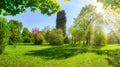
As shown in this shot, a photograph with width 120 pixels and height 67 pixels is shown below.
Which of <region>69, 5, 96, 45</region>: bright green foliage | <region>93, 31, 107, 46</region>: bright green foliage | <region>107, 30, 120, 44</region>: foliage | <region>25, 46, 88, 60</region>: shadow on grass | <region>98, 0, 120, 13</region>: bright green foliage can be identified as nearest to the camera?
<region>98, 0, 120, 13</region>: bright green foliage

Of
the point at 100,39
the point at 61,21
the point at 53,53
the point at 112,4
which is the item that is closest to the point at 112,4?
the point at 112,4

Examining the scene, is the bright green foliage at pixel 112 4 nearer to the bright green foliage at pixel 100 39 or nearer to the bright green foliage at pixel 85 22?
the bright green foliage at pixel 100 39

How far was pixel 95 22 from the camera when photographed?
58.1 meters

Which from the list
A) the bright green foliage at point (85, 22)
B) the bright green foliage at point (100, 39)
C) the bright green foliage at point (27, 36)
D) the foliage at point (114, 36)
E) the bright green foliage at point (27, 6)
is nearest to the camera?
the bright green foliage at point (27, 6)

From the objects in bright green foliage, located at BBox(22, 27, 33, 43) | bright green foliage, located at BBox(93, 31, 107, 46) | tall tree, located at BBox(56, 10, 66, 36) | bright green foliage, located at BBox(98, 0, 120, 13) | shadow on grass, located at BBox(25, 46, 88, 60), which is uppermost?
tall tree, located at BBox(56, 10, 66, 36)

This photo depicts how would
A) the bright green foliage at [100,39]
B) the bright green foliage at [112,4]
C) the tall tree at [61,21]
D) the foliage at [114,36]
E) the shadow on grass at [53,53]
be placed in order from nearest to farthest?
the bright green foliage at [112,4], the shadow on grass at [53,53], the bright green foliage at [100,39], the foliage at [114,36], the tall tree at [61,21]

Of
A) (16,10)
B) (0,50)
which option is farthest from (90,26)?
(16,10)

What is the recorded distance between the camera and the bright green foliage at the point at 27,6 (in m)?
13.3

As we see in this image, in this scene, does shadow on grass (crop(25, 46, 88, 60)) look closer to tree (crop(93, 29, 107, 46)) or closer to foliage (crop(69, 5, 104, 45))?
tree (crop(93, 29, 107, 46))

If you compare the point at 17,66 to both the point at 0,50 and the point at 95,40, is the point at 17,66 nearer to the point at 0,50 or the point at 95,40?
the point at 0,50

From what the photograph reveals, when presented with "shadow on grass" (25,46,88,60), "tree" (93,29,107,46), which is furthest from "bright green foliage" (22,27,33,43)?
"shadow on grass" (25,46,88,60)

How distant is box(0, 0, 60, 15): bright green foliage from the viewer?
43.6 ft

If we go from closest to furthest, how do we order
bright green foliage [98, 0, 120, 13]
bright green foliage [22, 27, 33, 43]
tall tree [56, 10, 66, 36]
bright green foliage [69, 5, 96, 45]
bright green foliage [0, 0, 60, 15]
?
bright green foliage [0, 0, 60, 15] → bright green foliage [98, 0, 120, 13] → bright green foliage [69, 5, 96, 45] → bright green foliage [22, 27, 33, 43] → tall tree [56, 10, 66, 36]

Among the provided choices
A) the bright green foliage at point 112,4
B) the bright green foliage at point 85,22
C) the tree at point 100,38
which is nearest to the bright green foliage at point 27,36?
the bright green foliage at point 85,22
